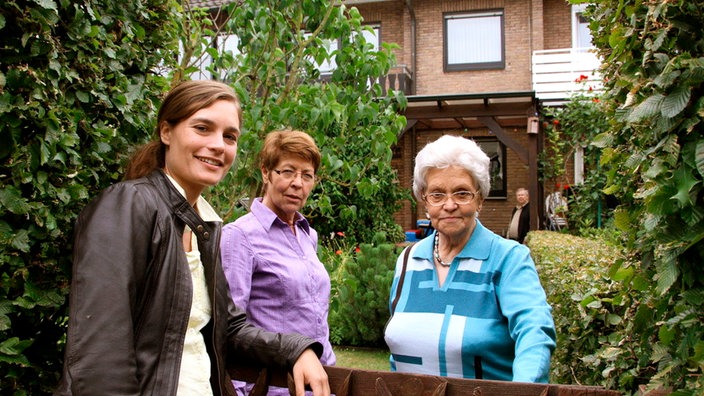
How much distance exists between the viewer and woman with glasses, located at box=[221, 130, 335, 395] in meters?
2.60

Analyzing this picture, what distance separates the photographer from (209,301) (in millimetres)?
1809

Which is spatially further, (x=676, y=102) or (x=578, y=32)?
(x=578, y=32)

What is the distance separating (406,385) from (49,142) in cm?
124

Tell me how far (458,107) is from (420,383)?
14724 millimetres

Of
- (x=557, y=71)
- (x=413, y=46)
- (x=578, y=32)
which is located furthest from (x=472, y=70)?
(x=578, y=32)

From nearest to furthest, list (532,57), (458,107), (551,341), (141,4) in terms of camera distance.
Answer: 1. (551,341)
2. (141,4)
3. (458,107)
4. (532,57)

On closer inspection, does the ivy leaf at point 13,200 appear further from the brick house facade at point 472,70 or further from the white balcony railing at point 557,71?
the brick house facade at point 472,70

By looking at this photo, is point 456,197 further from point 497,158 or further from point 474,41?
point 474,41

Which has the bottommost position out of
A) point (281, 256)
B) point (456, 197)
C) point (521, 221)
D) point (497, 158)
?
point (521, 221)

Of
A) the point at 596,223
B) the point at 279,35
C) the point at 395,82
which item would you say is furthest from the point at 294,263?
the point at 395,82

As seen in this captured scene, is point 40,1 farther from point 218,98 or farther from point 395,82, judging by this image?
point 395,82

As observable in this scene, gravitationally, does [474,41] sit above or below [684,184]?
above

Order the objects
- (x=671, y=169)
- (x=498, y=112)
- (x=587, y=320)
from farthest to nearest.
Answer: (x=498, y=112), (x=587, y=320), (x=671, y=169)

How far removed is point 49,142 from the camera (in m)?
1.71
